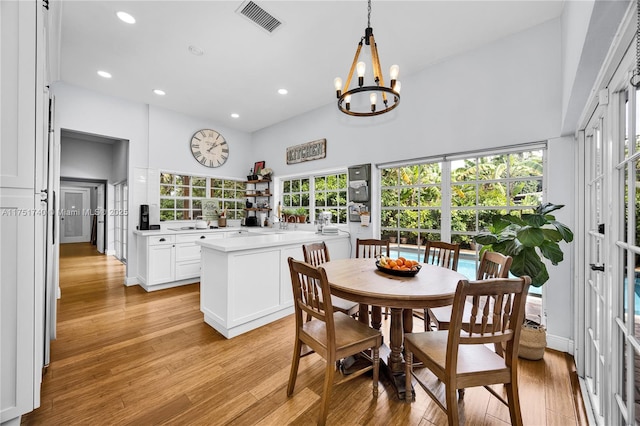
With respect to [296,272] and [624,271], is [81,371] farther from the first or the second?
[624,271]

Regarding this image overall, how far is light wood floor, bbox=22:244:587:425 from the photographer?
1.58 m

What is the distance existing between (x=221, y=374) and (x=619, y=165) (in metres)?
2.72

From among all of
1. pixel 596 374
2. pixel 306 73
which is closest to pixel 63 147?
pixel 306 73

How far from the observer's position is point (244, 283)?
2.67 m

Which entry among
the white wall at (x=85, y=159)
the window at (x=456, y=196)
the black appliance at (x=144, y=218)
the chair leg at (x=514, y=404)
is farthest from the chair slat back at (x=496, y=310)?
the white wall at (x=85, y=159)

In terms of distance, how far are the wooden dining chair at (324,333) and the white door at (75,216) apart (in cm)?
1094

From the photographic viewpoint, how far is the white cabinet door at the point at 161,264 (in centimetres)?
401

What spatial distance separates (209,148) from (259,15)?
332 centimetres

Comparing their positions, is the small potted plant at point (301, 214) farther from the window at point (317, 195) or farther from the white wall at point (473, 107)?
the white wall at point (473, 107)

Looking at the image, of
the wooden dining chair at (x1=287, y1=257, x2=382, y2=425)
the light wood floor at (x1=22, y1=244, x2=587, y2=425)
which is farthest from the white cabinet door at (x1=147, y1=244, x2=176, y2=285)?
the wooden dining chair at (x1=287, y1=257, x2=382, y2=425)

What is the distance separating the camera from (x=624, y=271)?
115 centimetres

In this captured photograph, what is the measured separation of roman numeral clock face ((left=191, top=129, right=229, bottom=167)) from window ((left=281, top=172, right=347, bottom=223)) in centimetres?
139

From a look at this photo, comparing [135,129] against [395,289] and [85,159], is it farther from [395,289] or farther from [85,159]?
[395,289]

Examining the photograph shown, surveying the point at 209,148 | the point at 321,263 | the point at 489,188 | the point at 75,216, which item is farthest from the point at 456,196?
the point at 75,216
